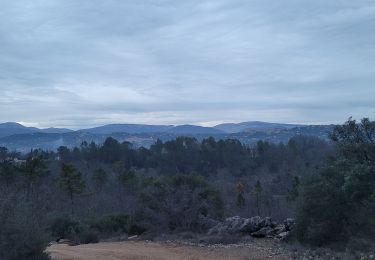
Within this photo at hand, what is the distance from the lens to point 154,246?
21.4 metres

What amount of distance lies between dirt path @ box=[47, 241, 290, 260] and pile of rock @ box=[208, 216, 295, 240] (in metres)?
2.76

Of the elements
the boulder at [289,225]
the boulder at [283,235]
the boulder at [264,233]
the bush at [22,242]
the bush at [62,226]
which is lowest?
the bush at [62,226]

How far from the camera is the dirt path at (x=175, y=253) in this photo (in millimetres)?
17344

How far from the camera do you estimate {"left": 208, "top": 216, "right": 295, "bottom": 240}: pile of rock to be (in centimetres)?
2278

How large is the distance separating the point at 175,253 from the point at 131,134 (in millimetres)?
148556

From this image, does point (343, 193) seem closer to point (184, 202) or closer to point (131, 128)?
point (184, 202)

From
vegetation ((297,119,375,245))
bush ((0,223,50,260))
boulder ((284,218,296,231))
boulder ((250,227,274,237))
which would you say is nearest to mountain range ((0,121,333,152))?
boulder ((284,218,296,231))

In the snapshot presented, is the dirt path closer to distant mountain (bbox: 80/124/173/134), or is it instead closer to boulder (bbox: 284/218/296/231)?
boulder (bbox: 284/218/296/231)

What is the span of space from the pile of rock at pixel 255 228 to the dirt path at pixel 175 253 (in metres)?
2.76

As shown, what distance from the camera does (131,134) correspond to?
167 meters

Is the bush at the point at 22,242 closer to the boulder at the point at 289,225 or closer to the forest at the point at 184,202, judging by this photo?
the forest at the point at 184,202

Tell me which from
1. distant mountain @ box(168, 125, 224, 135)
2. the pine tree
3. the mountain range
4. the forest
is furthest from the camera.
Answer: distant mountain @ box(168, 125, 224, 135)

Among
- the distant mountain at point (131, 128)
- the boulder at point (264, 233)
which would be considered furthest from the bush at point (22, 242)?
the distant mountain at point (131, 128)

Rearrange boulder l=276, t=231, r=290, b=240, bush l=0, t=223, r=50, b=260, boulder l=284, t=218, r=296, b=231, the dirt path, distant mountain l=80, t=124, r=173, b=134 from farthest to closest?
distant mountain l=80, t=124, r=173, b=134 → boulder l=284, t=218, r=296, b=231 → boulder l=276, t=231, r=290, b=240 → the dirt path → bush l=0, t=223, r=50, b=260
